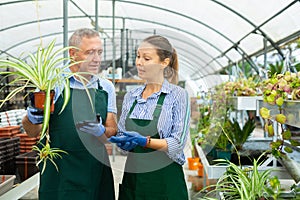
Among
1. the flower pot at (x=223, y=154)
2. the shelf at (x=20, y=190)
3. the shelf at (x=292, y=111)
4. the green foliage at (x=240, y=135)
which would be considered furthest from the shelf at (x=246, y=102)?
the shelf at (x=20, y=190)

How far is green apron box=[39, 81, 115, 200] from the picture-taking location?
5.44 feet

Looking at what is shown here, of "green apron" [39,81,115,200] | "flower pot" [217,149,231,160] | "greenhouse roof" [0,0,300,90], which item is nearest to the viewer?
"green apron" [39,81,115,200]

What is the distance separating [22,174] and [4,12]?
11.4 ft

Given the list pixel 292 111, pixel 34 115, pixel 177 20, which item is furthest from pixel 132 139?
pixel 177 20

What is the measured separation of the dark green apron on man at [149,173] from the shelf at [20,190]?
34.4 inches

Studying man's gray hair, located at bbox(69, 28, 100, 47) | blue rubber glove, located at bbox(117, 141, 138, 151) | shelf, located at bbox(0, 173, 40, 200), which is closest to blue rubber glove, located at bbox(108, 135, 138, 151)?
blue rubber glove, located at bbox(117, 141, 138, 151)

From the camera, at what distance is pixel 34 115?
1451mm

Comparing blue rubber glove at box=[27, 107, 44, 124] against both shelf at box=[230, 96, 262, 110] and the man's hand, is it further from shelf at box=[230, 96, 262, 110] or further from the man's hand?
shelf at box=[230, 96, 262, 110]

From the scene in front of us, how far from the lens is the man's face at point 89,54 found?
1608 mm

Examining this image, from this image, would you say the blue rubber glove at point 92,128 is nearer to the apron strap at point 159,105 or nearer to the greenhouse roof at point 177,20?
the apron strap at point 159,105

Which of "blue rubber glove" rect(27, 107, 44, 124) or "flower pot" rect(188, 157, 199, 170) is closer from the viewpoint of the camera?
"blue rubber glove" rect(27, 107, 44, 124)

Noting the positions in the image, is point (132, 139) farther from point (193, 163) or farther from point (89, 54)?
point (193, 163)

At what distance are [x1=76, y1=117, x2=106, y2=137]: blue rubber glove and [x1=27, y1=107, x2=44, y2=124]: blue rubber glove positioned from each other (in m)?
0.17

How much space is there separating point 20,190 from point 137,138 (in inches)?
48.4
